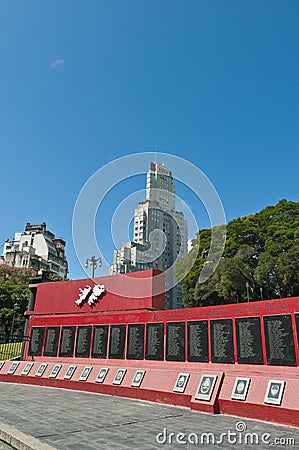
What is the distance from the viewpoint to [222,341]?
725cm

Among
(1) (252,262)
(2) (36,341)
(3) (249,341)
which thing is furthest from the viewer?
(1) (252,262)

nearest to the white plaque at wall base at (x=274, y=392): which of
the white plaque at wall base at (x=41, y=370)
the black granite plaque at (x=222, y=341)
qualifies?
the black granite plaque at (x=222, y=341)

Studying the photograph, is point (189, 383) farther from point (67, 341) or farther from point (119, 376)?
point (67, 341)

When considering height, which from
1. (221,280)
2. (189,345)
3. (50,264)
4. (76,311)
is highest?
(50,264)

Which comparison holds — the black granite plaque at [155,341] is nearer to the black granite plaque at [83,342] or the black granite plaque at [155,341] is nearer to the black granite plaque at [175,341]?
the black granite plaque at [175,341]

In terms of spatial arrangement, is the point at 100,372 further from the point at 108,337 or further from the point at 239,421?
the point at 239,421

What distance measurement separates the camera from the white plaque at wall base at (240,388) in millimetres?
5787

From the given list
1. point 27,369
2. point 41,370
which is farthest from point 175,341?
point 27,369

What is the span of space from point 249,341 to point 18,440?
459 cm

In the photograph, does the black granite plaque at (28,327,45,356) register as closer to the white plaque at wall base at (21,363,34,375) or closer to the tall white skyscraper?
the white plaque at wall base at (21,363,34,375)

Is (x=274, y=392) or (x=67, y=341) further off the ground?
(x=67, y=341)

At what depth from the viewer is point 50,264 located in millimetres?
65000

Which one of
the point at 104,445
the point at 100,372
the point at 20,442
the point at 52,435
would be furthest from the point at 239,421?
the point at 100,372

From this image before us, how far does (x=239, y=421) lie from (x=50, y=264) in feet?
208
